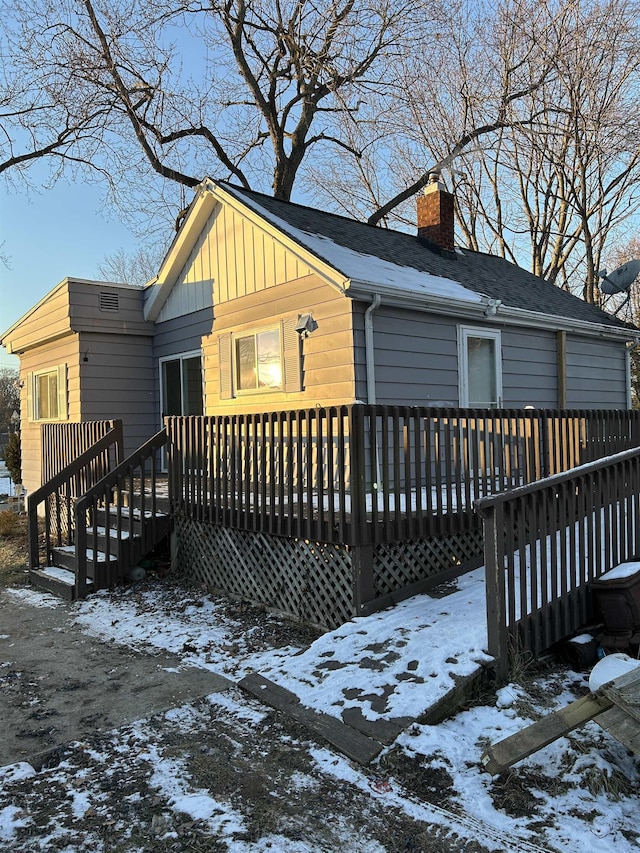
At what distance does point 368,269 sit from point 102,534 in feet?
15.5

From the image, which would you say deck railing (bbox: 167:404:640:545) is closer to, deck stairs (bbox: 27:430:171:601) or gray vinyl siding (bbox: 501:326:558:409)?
deck stairs (bbox: 27:430:171:601)

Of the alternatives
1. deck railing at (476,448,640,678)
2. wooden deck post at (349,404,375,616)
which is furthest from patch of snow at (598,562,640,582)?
wooden deck post at (349,404,375,616)

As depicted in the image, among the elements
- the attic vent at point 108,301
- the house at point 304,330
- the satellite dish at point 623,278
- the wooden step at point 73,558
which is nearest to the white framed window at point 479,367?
the house at point 304,330

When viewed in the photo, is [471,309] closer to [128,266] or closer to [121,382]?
[121,382]

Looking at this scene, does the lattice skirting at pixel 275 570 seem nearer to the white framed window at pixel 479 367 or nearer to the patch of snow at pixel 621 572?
Result: the patch of snow at pixel 621 572

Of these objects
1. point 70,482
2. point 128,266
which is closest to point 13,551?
point 70,482

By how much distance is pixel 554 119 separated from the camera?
61.6 feet

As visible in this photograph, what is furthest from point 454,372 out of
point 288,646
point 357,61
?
point 357,61

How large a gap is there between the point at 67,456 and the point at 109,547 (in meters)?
2.93

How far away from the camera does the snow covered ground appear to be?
2.60 meters

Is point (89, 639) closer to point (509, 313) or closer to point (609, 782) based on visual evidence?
point (609, 782)

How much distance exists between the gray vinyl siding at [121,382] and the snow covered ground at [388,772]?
733 cm

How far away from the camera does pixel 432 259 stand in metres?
10.6

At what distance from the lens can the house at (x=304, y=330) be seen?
7801mm
